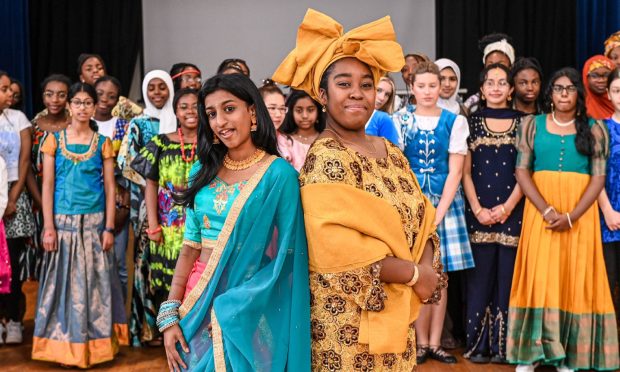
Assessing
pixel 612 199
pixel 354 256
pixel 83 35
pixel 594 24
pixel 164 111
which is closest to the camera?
pixel 354 256

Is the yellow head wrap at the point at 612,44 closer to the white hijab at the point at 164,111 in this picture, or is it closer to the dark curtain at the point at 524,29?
the white hijab at the point at 164,111

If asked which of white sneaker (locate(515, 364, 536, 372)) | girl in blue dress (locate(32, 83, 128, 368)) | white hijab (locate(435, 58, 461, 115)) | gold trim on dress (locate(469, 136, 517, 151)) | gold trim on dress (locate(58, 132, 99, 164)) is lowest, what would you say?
white sneaker (locate(515, 364, 536, 372))

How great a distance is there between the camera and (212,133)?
2479 mm

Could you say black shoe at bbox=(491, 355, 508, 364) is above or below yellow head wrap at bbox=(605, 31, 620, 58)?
below

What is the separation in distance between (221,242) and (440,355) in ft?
8.05

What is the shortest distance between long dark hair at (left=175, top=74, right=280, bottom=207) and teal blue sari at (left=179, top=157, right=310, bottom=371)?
5.5 inches

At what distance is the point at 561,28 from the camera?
856 cm

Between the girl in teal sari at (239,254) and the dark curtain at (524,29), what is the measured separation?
20.7 feet

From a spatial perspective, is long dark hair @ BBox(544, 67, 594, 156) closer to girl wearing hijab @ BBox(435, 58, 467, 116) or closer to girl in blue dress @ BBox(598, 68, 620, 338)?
girl in blue dress @ BBox(598, 68, 620, 338)

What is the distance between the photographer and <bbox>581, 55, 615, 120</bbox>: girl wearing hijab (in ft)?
16.4

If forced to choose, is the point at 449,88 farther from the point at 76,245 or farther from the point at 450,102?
the point at 76,245

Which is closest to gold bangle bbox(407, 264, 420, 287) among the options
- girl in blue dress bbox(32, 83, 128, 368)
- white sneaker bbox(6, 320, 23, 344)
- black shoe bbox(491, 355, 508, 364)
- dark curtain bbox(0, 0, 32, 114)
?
black shoe bbox(491, 355, 508, 364)

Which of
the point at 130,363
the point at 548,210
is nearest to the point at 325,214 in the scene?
the point at 548,210

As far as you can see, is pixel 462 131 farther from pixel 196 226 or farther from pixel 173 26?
pixel 173 26
